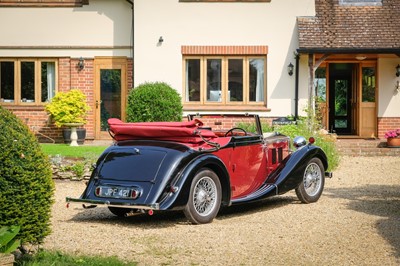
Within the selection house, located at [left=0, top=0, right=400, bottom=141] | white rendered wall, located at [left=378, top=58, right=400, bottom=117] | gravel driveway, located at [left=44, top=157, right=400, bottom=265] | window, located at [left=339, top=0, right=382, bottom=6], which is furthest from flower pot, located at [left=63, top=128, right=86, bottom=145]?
gravel driveway, located at [left=44, top=157, right=400, bottom=265]

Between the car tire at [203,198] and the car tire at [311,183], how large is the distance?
1.90 meters

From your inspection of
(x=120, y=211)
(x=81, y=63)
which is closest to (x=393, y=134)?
(x=81, y=63)

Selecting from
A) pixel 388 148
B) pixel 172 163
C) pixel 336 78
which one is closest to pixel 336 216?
pixel 172 163

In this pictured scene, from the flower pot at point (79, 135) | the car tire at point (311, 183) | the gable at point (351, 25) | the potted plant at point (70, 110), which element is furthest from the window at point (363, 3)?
the car tire at point (311, 183)

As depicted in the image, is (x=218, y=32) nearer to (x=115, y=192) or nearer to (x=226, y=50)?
(x=226, y=50)

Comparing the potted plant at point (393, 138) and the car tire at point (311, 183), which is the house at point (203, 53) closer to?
the potted plant at point (393, 138)

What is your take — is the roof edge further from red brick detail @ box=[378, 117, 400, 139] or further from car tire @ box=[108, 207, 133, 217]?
car tire @ box=[108, 207, 133, 217]

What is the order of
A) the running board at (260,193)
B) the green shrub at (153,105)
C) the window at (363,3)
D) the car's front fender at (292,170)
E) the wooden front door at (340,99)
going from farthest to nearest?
the wooden front door at (340,99) < the window at (363,3) < the green shrub at (153,105) < the car's front fender at (292,170) < the running board at (260,193)

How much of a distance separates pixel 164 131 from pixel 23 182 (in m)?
3.24

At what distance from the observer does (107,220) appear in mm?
10070

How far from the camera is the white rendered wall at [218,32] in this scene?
22.1 metres

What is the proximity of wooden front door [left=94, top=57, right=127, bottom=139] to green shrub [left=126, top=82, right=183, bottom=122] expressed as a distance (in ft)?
7.08

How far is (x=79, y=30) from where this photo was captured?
75.2ft

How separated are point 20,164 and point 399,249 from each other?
12.0 feet
